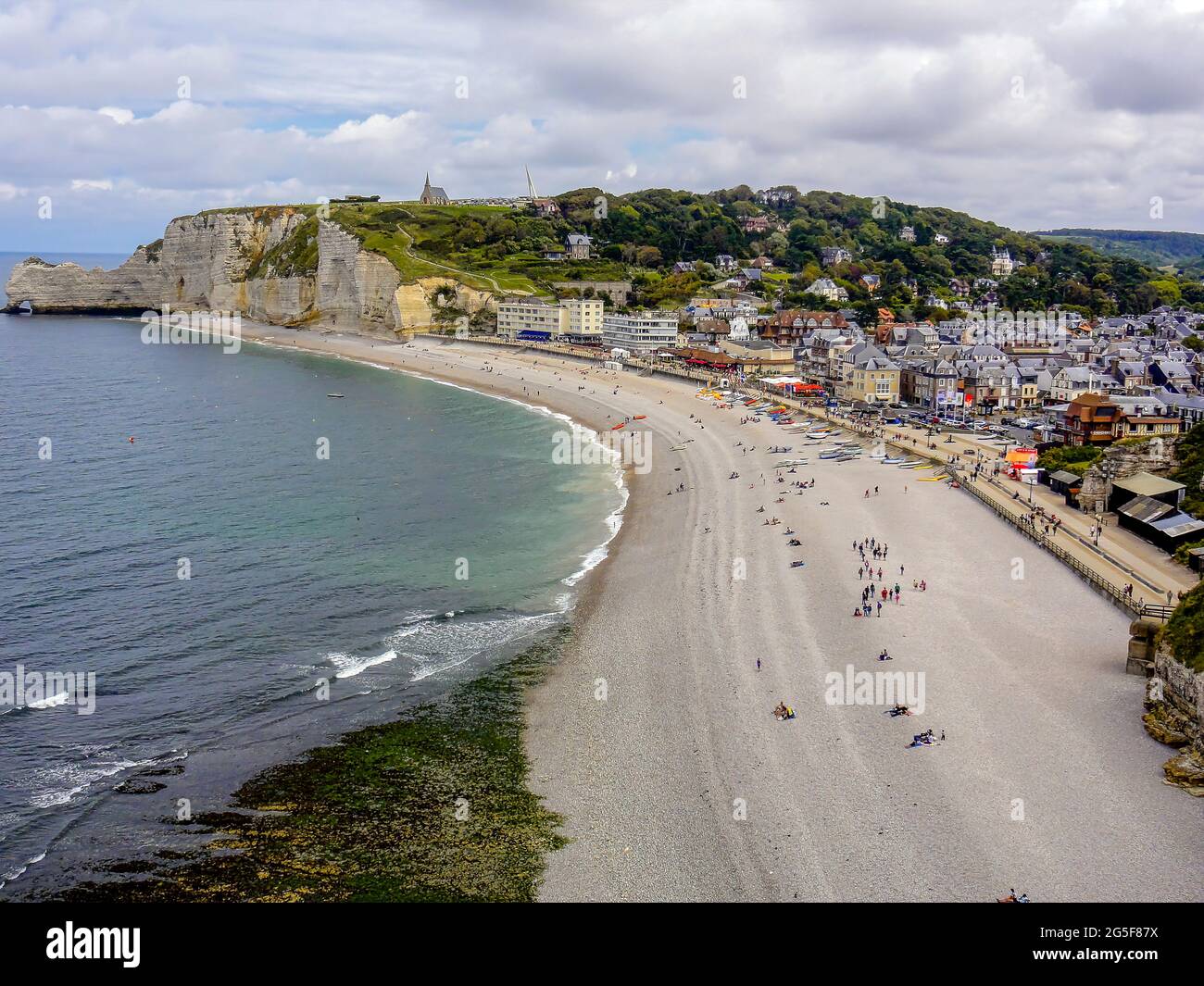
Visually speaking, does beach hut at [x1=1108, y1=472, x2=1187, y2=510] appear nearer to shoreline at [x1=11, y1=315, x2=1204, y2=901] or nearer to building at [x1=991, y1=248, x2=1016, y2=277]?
shoreline at [x1=11, y1=315, x2=1204, y2=901]

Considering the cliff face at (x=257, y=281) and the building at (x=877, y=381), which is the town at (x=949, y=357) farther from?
the cliff face at (x=257, y=281)

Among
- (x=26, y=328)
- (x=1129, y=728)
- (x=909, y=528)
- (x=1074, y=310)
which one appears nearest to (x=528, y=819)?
(x=1129, y=728)

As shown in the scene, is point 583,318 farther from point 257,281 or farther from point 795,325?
point 257,281

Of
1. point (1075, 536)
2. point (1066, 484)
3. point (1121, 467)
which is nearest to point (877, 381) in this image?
point (1066, 484)

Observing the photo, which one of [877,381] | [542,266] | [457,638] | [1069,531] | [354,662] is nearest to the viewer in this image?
[354,662]

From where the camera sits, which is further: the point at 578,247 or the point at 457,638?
the point at 578,247

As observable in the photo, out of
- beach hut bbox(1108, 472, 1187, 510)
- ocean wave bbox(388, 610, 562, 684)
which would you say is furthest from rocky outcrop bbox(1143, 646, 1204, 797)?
ocean wave bbox(388, 610, 562, 684)
